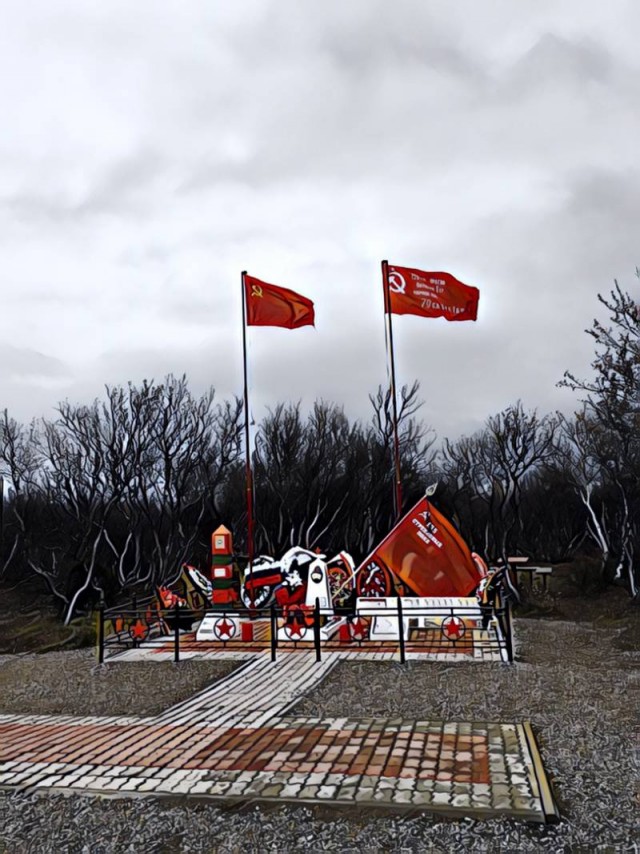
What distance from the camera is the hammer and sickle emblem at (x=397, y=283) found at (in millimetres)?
19266

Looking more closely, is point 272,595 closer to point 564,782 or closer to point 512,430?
point 564,782

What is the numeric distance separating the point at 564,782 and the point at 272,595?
1365 cm

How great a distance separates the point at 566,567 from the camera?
3775cm

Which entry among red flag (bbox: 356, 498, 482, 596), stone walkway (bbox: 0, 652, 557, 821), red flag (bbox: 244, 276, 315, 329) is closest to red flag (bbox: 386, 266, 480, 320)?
red flag (bbox: 244, 276, 315, 329)

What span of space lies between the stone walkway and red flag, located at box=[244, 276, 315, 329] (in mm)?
11460

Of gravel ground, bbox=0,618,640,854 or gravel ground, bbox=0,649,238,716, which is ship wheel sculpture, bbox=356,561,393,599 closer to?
gravel ground, bbox=0,649,238,716

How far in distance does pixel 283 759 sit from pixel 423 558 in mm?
10631

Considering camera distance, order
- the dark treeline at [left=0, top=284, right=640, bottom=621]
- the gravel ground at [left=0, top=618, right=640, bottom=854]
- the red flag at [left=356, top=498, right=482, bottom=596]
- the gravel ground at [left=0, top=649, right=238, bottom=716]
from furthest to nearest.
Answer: the dark treeline at [left=0, top=284, right=640, bottom=621] → the red flag at [left=356, top=498, right=482, bottom=596] → the gravel ground at [left=0, top=649, right=238, bottom=716] → the gravel ground at [left=0, top=618, right=640, bottom=854]

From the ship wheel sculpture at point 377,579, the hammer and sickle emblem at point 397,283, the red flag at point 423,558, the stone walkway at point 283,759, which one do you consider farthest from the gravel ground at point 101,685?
the hammer and sickle emblem at point 397,283

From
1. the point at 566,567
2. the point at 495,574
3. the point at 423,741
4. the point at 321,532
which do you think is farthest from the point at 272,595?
the point at 566,567

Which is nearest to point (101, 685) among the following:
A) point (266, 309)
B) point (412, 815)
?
point (412, 815)

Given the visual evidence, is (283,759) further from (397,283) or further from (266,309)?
(397,283)

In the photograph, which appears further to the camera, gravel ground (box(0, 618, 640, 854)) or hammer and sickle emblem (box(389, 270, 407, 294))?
hammer and sickle emblem (box(389, 270, 407, 294))

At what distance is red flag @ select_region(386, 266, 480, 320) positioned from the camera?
19250mm
